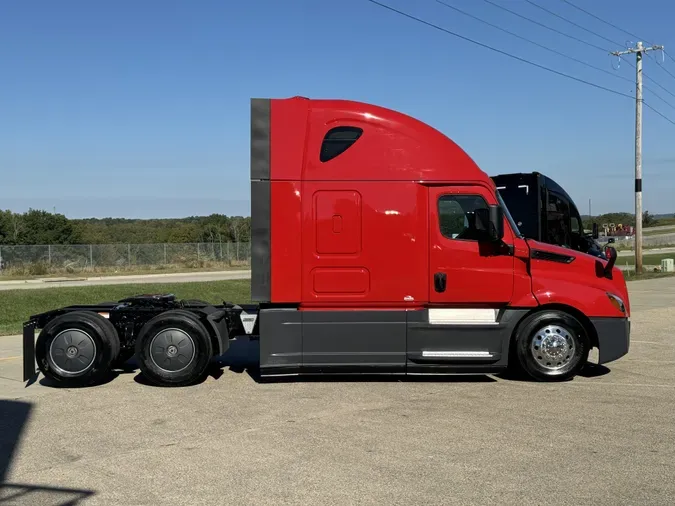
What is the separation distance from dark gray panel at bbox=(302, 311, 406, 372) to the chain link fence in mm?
34564

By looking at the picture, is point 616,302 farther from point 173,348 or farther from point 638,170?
point 638,170

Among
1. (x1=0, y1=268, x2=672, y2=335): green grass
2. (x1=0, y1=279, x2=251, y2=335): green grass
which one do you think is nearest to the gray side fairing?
(x1=0, y1=268, x2=672, y2=335): green grass

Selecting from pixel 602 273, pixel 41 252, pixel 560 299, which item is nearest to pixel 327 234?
pixel 560 299

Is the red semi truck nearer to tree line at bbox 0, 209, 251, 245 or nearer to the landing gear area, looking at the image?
the landing gear area

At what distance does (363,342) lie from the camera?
7.93m

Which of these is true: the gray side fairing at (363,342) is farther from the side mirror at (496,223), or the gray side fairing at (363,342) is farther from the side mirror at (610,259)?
the side mirror at (610,259)

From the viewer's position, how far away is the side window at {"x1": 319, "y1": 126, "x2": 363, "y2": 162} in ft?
26.1

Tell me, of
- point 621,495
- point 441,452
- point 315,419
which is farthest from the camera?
point 315,419

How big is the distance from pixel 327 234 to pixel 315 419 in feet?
7.46

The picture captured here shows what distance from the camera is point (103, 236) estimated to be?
6844 centimetres

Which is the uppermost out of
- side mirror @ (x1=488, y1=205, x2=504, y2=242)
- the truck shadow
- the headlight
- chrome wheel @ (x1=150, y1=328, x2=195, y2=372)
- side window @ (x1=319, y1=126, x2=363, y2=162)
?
side window @ (x1=319, y1=126, x2=363, y2=162)

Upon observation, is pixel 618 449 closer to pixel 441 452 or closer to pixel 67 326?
pixel 441 452

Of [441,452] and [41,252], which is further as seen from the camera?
[41,252]

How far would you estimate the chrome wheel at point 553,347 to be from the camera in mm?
8117
